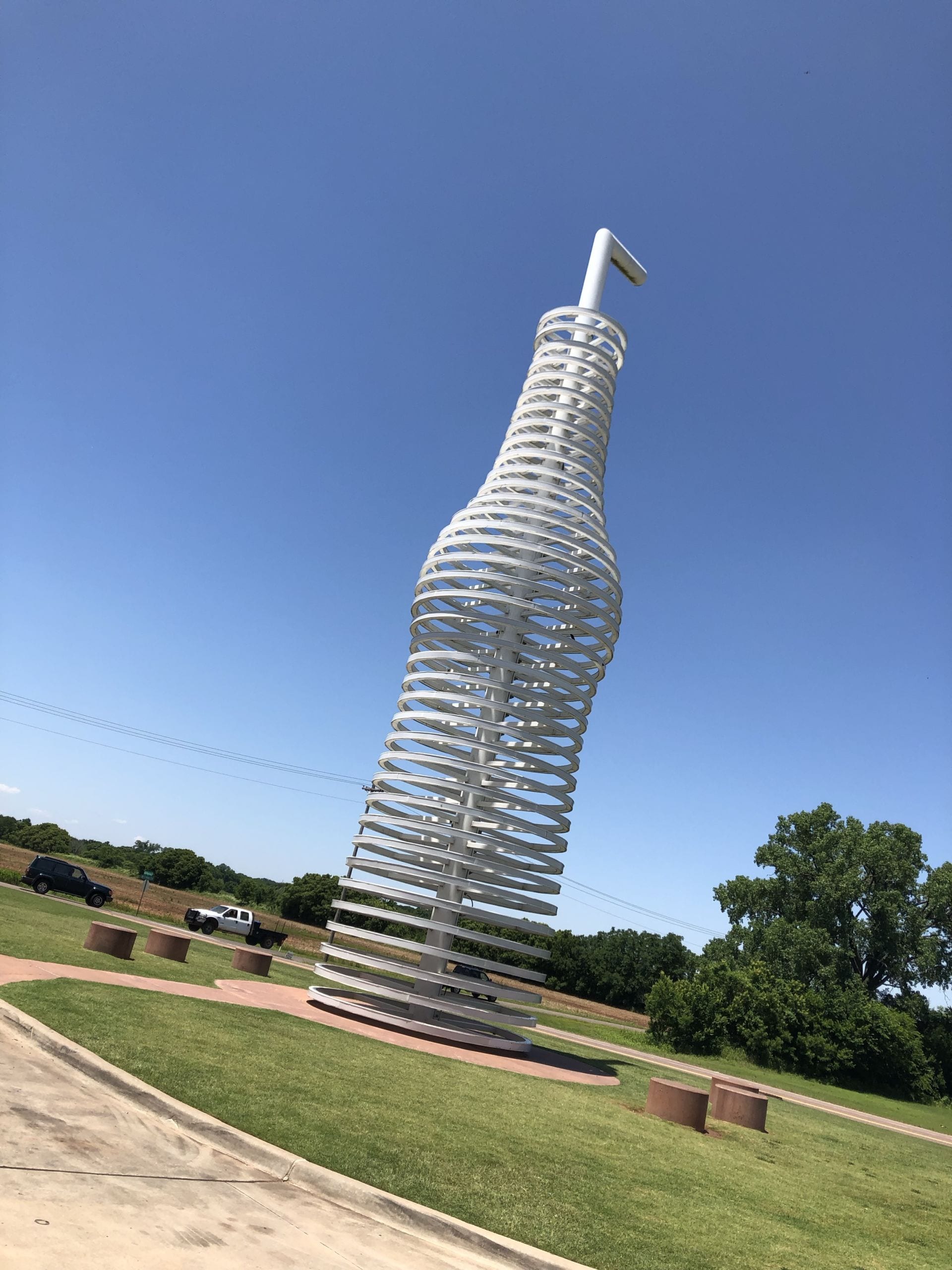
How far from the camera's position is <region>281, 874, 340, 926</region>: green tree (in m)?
66.6

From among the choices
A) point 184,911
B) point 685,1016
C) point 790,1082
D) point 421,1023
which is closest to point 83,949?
point 421,1023

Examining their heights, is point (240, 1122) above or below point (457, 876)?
below

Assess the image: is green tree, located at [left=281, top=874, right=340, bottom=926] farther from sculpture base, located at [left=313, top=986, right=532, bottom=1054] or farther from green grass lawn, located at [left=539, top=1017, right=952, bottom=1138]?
sculpture base, located at [left=313, top=986, right=532, bottom=1054]

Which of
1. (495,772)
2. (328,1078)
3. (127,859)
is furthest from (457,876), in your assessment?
(127,859)

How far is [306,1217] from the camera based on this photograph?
589cm

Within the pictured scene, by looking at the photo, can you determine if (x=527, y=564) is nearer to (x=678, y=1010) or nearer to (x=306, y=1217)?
(x=306, y=1217)

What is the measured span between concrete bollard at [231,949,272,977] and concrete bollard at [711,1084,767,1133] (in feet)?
36.2

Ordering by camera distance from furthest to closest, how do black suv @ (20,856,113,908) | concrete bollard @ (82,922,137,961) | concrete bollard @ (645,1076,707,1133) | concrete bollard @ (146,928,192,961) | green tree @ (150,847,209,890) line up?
green tree @ (150,847,209,890)
black suv @ (20,856,113,908)
concrete bollard @ (146,928,192,961)
concrete bollard @ (82,922,137,961)
concrete bollard @ (645,1076,707,1133)

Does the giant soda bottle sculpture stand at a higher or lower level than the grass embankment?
higher

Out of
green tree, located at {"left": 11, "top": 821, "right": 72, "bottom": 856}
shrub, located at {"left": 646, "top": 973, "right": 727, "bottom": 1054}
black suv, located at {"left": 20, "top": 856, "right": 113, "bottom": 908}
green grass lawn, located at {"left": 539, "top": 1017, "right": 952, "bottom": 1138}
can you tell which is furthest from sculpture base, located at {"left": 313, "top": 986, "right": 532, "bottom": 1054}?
green tree, located at {"left": 11, "top": 821, "right": 72, "bottom": 856}

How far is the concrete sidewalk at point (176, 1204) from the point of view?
486 cm

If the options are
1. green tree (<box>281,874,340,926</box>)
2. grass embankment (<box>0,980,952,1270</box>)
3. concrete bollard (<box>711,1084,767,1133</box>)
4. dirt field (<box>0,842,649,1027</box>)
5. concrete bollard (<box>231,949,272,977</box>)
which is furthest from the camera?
green tree (<box>281,874,340,926</box>)

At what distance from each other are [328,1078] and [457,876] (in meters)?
8.25

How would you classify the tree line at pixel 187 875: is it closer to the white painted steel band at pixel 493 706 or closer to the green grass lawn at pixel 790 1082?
the green grass lawn at pixel 790 1082
